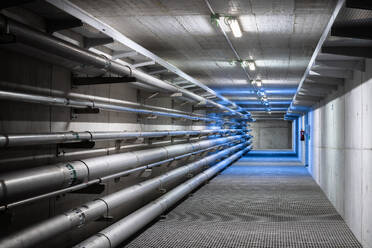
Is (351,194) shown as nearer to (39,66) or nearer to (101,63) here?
(101,63)

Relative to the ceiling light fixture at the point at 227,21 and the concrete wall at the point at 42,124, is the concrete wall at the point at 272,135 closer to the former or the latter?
the ceiling light fixture at the point at 227,21

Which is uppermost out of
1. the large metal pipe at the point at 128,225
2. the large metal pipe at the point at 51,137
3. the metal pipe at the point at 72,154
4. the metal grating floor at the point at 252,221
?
the large metal pipe at the point at 51,137

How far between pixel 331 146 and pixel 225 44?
292 cm

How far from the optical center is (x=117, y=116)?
18.6 feet

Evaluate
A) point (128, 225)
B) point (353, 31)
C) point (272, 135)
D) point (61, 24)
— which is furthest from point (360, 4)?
point (272, 135)

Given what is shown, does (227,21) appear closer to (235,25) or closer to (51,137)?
(235,25)

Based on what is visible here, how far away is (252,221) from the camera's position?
20.2 ft

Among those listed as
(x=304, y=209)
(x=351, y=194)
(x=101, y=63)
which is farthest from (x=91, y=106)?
(x=304, y=209)

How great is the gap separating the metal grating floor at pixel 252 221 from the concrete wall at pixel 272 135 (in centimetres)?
2548

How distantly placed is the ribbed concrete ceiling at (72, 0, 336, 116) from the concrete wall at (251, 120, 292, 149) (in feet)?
85.7

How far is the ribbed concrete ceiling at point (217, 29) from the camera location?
4.76 m

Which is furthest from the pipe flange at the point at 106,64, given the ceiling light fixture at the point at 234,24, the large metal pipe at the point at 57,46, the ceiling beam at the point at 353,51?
the ceiling beam at the point at 353,51

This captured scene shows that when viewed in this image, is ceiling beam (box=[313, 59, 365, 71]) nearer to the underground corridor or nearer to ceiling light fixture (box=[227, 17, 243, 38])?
the underground corridor

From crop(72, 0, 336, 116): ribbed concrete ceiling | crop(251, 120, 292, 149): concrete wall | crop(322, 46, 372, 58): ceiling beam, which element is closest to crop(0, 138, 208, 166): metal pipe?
crop(72, 0, 336, 116): ribbed concrete ceiling
